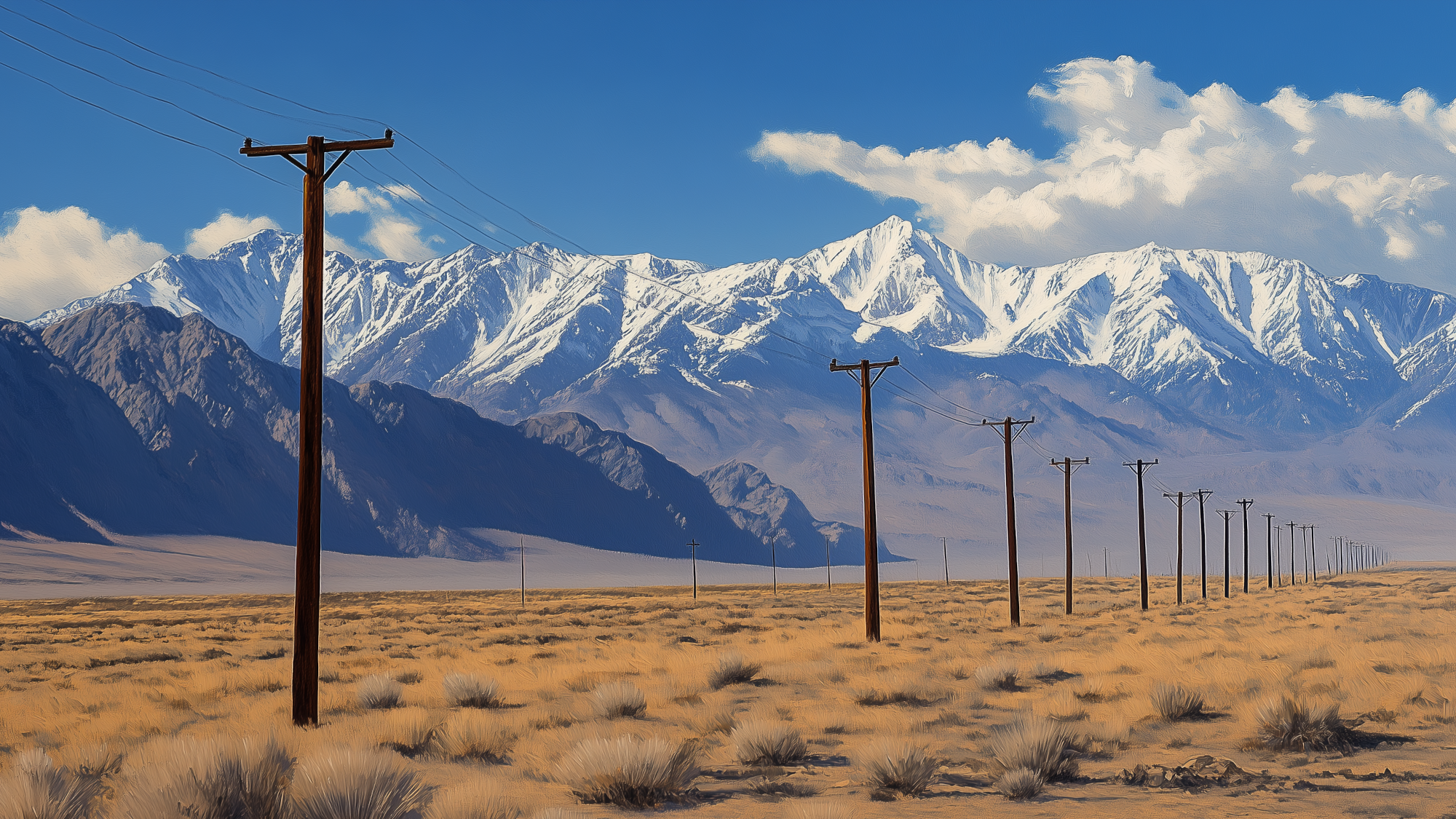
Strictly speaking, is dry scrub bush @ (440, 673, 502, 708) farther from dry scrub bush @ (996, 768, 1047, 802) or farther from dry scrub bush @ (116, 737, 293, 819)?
dry scrub bush @ (996, 768, 1047, 802)

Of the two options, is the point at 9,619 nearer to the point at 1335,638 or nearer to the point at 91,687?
the point at 91,687

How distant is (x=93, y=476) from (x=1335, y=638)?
194900 mm

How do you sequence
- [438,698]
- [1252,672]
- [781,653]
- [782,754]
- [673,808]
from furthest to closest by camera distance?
[781,653]
[1252,672]
[438,698]
[782,754]
[673,808]

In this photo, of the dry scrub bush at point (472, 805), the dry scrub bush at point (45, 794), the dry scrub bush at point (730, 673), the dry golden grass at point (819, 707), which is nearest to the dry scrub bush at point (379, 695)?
the dry golden grass at point (819, 707)

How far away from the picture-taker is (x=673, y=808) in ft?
40.1

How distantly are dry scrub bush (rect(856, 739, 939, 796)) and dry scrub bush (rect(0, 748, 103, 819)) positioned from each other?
742 centimetres

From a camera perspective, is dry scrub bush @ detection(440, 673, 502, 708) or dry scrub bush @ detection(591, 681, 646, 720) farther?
dry scrub bush @ detection(440, 673, 502, 708)

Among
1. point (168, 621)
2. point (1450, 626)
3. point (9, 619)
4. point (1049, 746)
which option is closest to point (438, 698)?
point (1049, 746)

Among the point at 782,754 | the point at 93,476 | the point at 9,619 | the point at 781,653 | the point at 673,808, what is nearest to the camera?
the point at 673,808

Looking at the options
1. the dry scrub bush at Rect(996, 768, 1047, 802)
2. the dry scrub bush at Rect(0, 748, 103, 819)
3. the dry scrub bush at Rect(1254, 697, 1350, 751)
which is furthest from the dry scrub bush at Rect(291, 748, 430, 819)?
the dry scrub bush at Rect(1254, 697, 1350, 751)

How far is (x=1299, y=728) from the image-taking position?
15617 mm

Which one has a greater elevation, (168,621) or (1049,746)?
(1049,746)

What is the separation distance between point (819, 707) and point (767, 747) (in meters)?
5.57

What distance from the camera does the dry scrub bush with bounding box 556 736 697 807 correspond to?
12.2 metres
